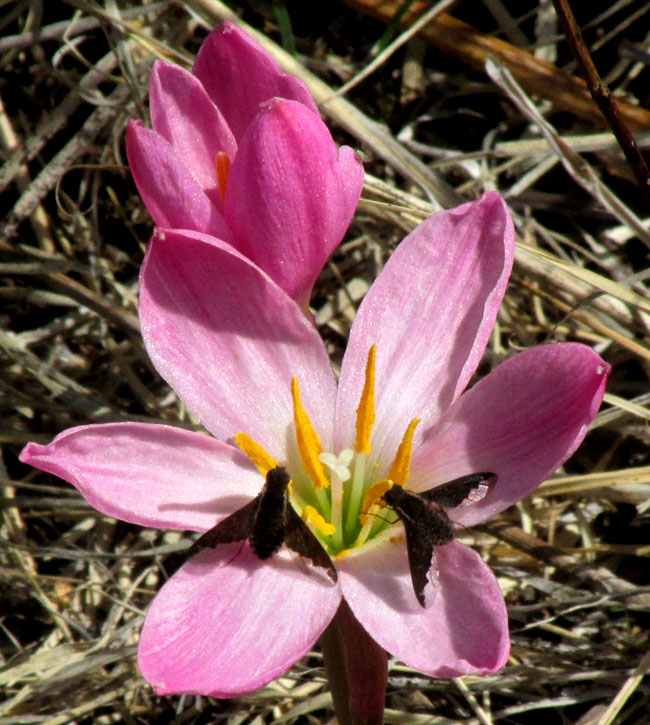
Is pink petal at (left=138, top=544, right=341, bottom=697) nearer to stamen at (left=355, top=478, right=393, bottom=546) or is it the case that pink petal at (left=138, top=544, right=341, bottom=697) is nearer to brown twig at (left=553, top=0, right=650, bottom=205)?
stamen at (left=355, top=478, right=393, bottom=546)

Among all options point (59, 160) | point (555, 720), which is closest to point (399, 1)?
point (59, 160)

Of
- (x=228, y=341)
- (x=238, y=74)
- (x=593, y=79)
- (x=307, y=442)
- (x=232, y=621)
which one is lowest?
(x=232, y=621)

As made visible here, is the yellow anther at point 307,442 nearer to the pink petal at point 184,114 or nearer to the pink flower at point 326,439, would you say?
the pink flower at point 326,439

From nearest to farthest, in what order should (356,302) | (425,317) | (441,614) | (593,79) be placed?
1. (441,614)
2. (425,317)
3. (593,79)
4. (356,302)

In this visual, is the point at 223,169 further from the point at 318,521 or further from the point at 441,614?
the point at 441,614

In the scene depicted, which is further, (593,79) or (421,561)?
(593,79)

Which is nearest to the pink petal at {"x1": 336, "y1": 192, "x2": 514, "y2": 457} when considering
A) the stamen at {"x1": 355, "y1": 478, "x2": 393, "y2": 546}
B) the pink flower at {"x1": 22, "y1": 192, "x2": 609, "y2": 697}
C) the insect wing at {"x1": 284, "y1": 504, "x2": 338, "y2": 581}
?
the pink flower at {"x1": 22, "y1": 192, "x2": 609, "y2": 697}

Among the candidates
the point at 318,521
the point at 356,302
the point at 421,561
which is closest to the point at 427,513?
the point at 421,561
